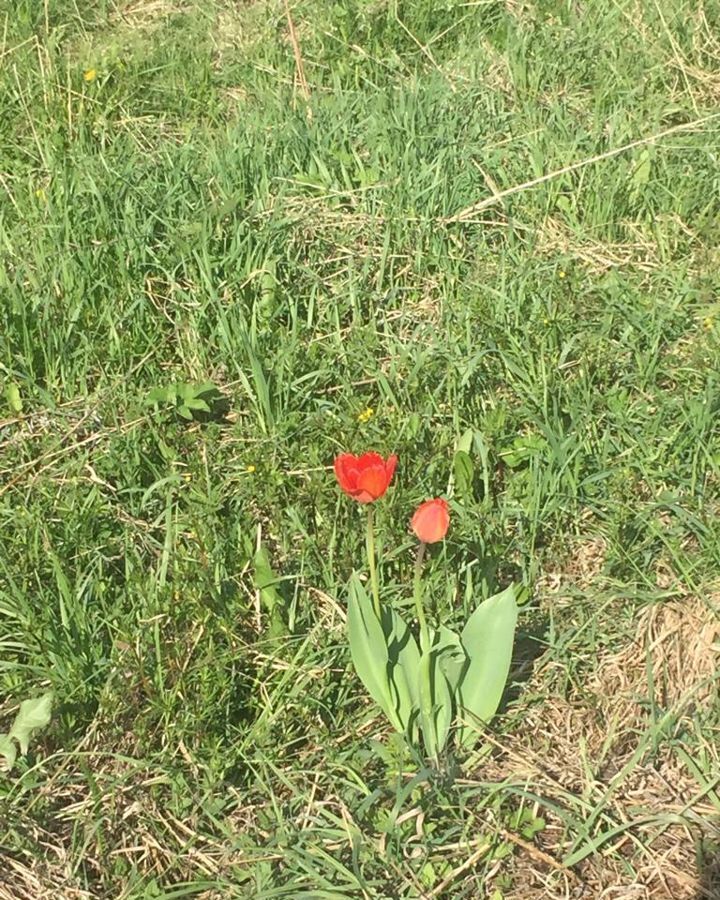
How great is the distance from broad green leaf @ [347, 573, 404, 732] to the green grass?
13 centimetres

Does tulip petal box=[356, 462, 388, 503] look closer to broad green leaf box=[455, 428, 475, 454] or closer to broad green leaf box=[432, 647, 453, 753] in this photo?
broad green leaf box=[432, 647, 453, 753]

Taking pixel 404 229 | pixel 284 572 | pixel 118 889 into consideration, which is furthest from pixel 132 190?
pixel 118 889

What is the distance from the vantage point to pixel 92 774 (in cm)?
189

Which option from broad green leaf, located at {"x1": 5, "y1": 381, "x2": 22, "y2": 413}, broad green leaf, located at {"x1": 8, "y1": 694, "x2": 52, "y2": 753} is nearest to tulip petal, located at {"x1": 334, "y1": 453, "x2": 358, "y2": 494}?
broad green leaf, located at {"x1": 8, "y1": 694, "x2": 52, "y2": 753}

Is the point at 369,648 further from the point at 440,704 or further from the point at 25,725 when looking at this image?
the point at 25,725

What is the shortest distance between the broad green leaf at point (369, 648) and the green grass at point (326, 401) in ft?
0.44

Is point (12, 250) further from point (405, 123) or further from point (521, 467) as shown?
point (521, 467)

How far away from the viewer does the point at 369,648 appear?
6.10 ft

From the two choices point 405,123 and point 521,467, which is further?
point 405,123

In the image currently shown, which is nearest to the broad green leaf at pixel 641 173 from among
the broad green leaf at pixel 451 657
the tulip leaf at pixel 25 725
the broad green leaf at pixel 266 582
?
the broad green leaf at pixel 266 582

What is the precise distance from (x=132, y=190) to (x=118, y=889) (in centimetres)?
203

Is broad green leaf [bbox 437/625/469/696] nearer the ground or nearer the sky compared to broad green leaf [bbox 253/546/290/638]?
nearer the sky

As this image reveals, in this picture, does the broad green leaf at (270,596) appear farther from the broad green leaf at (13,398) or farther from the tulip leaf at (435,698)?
the broad green leaf at (13,398)

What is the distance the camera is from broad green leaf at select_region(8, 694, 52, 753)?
6.13 ft
